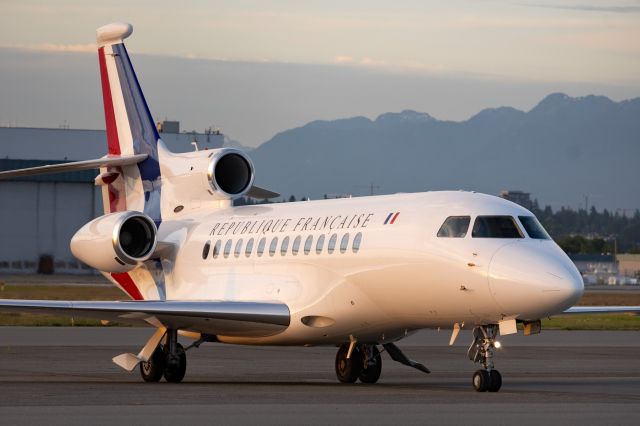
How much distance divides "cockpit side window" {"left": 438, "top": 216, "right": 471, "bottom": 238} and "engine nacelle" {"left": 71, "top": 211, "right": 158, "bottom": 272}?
7.49 m

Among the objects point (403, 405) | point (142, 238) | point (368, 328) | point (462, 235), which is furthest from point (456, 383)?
point (142, 238)

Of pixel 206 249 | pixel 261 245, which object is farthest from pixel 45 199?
pixel 261 245

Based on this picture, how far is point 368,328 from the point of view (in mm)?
22422

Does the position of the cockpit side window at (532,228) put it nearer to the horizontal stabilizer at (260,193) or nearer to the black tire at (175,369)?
the black tire at (175,369)

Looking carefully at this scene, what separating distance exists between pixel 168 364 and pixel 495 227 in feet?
22.5

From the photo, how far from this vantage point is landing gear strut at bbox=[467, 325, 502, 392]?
20.0m

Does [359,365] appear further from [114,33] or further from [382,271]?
[114,33]

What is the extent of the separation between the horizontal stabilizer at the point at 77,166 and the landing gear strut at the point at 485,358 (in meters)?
9.35

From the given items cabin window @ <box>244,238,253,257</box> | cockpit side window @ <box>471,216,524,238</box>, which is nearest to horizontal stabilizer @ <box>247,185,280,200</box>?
cabin window @ <box>244,238,253,257</box>

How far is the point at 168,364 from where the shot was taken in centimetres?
2380

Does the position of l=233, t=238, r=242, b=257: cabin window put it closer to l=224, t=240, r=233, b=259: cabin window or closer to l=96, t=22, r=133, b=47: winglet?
l=224, t=240, r=233, b=259: cabin window

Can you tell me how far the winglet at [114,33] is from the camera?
29.6 metres

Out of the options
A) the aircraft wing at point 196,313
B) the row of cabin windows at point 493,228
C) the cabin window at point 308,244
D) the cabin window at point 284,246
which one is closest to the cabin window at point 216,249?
the cabin window at point 284,246

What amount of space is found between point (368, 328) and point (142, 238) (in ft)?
20.7
